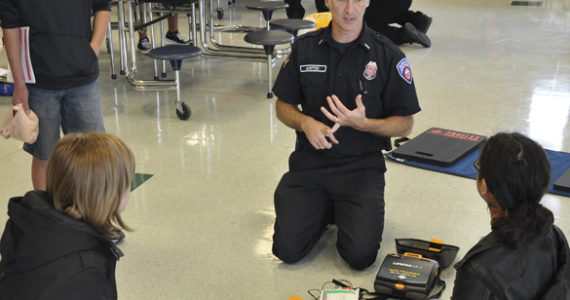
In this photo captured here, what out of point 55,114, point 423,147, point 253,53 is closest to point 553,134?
point 423,147

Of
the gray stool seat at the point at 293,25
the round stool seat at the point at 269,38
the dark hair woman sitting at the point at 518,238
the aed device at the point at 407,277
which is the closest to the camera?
the dark hair woman sitting at the point at 518,238

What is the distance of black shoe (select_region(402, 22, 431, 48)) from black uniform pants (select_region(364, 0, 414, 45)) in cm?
9

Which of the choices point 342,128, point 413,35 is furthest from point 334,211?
point 413,35

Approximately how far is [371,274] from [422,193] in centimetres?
91

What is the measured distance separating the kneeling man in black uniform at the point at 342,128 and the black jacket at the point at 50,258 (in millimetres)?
1357

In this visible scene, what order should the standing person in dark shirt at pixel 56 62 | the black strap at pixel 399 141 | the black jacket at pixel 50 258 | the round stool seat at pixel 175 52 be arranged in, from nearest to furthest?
the black jacket at pixel 50 258
the standing person in dark shirt at pixel 56 62
the black strap at pixel 399 141
the round stool seat at pixel 175 52

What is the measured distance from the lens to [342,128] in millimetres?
3064

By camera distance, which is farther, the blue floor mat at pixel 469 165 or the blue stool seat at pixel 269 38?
the blue stool seat at pixel 269 38

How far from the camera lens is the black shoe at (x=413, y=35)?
6.95 meters

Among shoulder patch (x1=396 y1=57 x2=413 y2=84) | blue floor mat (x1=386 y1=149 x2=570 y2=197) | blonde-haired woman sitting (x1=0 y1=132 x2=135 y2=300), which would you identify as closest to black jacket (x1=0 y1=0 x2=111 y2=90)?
blonde-haired woman sitting (x1=0 y1=132 x2=135 y2=300)

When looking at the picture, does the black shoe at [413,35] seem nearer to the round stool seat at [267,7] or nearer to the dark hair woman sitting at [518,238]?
the round stool seat at [267,7]

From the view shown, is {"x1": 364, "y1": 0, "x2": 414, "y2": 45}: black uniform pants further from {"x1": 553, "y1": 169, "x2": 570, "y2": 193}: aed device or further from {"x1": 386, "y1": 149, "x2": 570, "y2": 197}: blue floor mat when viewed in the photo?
{"x1": 553, "y1": 169, "x2": 570, "y2": 193}: aed device

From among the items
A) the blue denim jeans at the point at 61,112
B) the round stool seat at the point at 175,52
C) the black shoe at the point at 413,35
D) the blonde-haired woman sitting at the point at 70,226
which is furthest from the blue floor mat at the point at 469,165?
the black shoe at the point at 413,35

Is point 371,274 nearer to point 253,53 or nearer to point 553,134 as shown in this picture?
point 553,134
